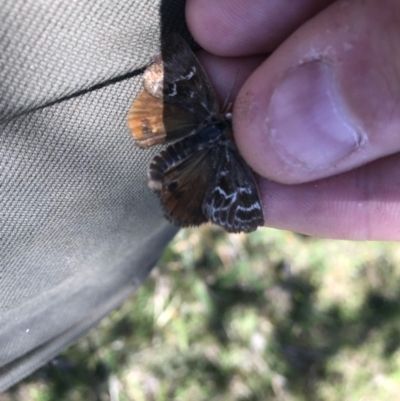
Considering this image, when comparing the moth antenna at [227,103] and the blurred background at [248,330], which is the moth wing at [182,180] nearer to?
the moth antenna at [227,103]

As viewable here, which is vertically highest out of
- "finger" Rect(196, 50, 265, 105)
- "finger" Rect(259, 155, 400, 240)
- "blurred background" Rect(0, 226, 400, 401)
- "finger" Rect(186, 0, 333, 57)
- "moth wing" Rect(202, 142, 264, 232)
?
"finger" Rect(186, 0, 333, 57)

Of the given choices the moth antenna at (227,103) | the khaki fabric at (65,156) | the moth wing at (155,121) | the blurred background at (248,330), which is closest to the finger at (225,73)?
the moth antenna at (227,103)

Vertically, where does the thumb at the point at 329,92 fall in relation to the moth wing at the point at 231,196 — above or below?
above

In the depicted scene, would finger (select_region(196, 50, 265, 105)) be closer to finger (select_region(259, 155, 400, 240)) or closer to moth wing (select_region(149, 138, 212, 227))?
moth wing (select_region(149, 138, 212, 227))

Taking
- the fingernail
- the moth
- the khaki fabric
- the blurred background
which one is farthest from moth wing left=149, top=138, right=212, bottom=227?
the blurred background

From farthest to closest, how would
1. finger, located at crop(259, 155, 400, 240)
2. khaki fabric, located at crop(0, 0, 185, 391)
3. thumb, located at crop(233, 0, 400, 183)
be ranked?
1. finger, located at crop(259, 155, 400, 240)
2. thumb, located at crop(233, 0, 400, 183)
3. khaki fabric, located at crop(0, 0, 185, 391)

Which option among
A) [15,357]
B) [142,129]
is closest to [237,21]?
[142,129]
